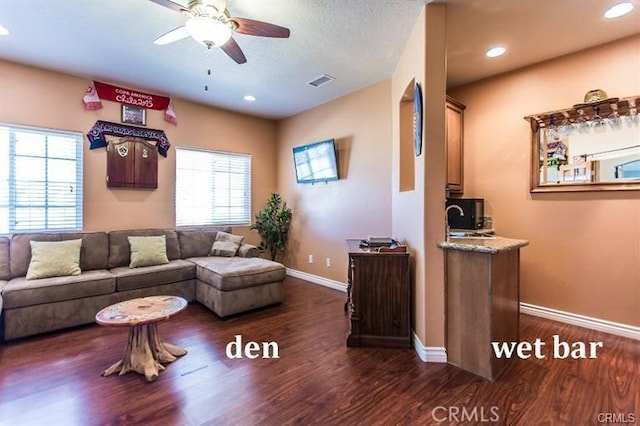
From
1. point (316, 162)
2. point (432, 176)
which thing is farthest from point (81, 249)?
point (432, 176)

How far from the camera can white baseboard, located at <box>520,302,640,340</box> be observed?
2781mm

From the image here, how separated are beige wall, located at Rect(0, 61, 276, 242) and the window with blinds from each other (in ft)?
0.33

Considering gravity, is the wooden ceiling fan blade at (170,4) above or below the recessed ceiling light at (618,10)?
below

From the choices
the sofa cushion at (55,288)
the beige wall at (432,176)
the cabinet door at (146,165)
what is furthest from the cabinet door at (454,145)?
the sofa cushion at (55,288)

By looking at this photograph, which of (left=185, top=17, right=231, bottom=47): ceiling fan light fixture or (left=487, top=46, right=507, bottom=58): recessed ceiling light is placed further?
(left=487, top=46, right=507, bottom=58): recessed ceiling light

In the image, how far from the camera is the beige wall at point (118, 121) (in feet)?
11.1

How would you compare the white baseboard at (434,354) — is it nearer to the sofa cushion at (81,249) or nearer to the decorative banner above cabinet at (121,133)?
the sofa cushion at (81,249)

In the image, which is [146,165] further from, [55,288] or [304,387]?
[304,387]

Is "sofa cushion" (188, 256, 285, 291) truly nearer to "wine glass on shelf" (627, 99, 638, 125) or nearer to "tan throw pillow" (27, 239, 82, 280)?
"tan throw pillow" (27, 239, 82, 280)

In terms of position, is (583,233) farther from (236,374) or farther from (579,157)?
(236,374)

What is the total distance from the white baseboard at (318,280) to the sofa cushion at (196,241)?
4.98 ft

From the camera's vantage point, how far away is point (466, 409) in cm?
182

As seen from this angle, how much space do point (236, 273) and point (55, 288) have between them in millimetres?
1704

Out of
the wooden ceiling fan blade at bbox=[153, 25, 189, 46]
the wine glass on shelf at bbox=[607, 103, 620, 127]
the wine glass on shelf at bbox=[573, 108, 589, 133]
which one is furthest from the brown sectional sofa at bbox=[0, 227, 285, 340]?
the wine glass on shelf at bbox=[607, 103, 620, 127]
